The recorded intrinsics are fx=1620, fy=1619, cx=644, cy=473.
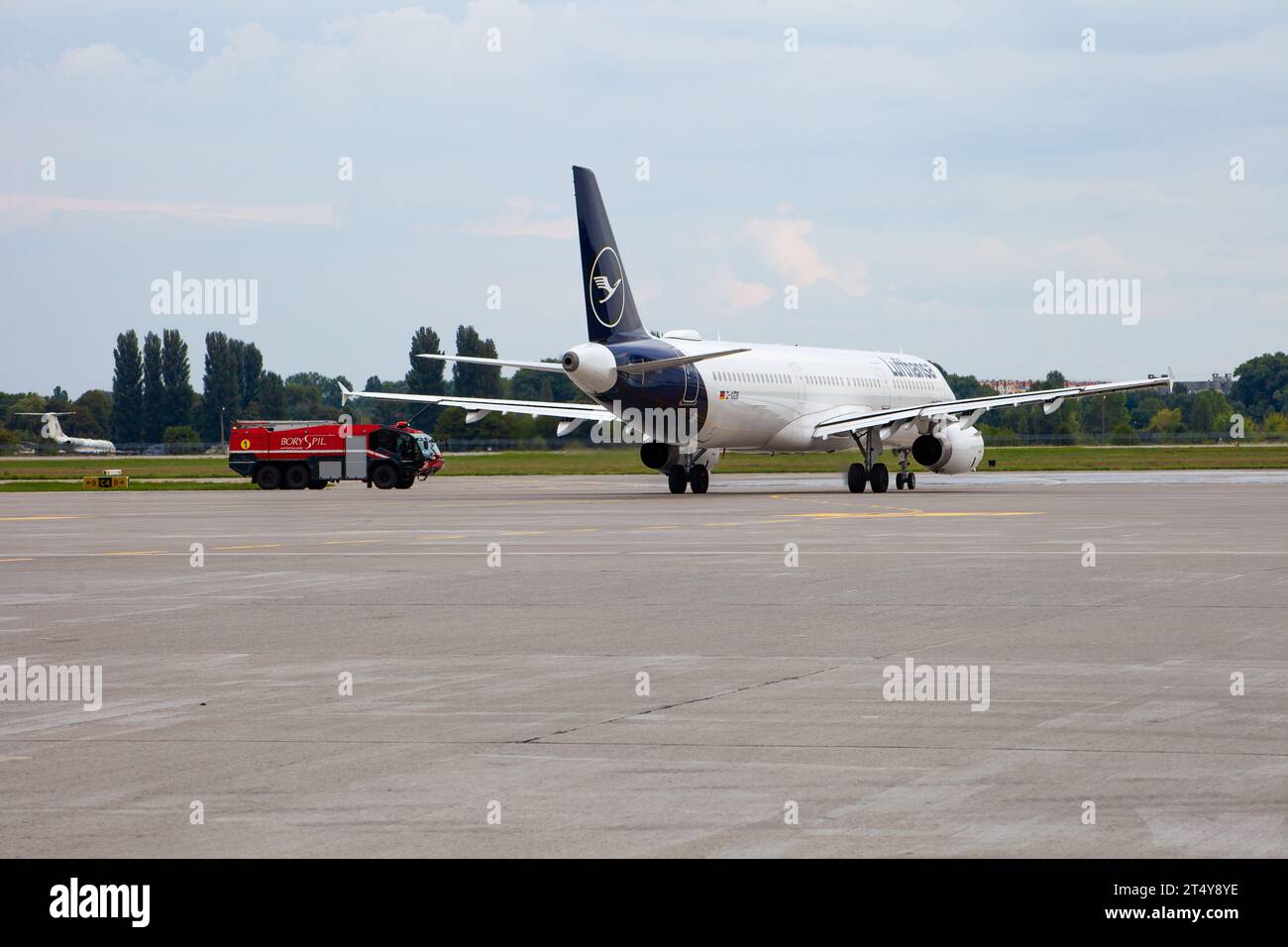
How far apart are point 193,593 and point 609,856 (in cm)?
1347

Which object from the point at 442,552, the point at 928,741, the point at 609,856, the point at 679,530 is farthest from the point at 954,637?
the point at 679,530

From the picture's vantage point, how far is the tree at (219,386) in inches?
6570

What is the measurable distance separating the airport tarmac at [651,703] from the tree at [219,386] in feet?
478

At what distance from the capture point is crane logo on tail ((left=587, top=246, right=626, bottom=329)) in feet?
153

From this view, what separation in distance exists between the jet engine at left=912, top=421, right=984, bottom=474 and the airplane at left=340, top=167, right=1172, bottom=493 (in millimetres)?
45

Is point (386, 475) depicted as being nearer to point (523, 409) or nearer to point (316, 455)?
point (316, 455)

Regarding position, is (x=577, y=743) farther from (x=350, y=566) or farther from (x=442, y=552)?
(x=442, y=552)

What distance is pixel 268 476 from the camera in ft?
209

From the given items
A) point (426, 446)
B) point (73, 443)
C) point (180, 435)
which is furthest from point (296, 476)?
point (73, 443)

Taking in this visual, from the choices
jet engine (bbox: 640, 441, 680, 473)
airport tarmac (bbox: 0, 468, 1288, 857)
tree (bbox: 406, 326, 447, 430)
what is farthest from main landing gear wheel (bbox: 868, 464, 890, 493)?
tree (bbox: 406, 326, 447, 430)

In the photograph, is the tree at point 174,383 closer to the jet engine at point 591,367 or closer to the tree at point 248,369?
the tree at point 248,369

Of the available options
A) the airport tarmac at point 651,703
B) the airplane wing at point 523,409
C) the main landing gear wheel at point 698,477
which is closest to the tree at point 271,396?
the airplane wing at point 523,409

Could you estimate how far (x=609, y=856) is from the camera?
22.3 feet

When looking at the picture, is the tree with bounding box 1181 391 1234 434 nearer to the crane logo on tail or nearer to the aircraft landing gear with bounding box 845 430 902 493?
the aircraft landing gear with bounding box 845 430 902 493
